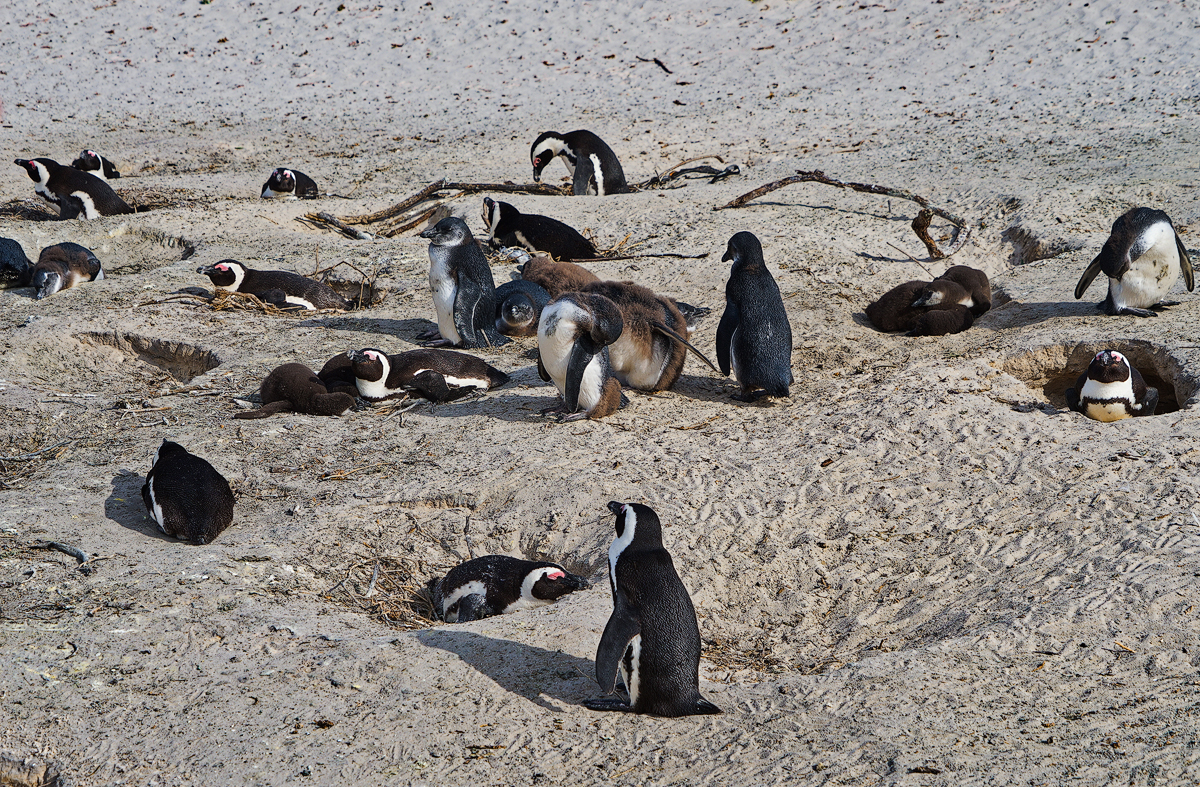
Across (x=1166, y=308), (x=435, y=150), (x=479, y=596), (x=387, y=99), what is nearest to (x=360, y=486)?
(x=479, y=596)

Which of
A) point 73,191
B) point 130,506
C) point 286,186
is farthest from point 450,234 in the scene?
point 73,191

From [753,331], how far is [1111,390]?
1.76m

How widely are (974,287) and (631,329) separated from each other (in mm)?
2486

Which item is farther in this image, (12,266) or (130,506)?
(12,266)

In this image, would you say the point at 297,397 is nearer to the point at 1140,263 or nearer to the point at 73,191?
the point at 1140,263

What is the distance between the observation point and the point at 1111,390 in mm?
4605

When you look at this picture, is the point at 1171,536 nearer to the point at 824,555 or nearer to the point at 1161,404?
the point at 824,555

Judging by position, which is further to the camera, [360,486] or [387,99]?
[387,99]

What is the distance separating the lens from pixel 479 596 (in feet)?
11.8

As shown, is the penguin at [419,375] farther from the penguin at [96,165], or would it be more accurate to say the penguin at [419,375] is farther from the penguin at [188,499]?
the penguin at [96,165]

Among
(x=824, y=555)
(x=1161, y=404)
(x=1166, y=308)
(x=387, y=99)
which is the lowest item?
(x=824, y=555)

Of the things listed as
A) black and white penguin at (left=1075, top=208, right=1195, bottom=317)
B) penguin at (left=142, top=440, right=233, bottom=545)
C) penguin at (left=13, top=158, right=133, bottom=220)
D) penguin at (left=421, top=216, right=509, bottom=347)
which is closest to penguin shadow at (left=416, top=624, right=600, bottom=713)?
penguin at (left=142, top=440, right=233, bottom=545)

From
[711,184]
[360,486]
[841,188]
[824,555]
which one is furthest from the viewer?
[711,184]

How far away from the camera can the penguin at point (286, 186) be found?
9656 mm
